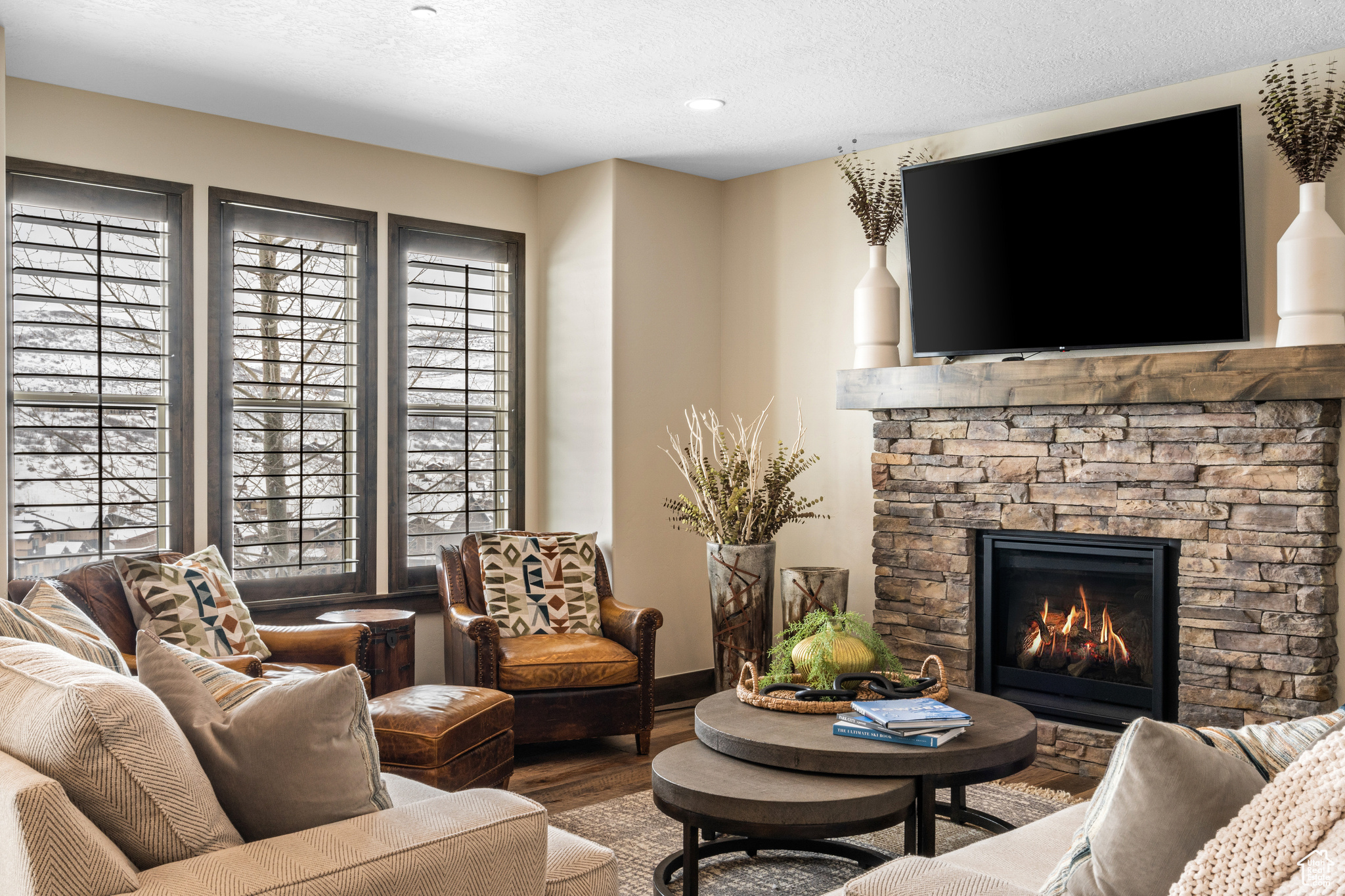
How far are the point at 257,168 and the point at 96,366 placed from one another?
3.49ft

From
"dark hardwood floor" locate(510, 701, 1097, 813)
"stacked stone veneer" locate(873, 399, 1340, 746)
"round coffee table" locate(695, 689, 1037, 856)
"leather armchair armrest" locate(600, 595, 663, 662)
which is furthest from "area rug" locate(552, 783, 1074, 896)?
"leather armchair armrest" locate(600, 595, 663, 662)

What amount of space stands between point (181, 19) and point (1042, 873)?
3.39 meters

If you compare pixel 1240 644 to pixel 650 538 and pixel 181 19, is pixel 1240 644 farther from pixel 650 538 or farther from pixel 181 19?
pixel 181 19

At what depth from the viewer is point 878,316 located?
4754 millimetres

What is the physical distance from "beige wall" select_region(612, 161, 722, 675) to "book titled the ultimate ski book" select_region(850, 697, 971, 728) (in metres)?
2.46

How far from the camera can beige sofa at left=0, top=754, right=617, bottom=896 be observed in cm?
136

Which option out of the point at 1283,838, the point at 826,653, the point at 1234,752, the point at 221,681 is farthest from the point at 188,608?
the point at 1283,838

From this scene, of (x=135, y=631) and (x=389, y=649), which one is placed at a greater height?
(x=135, y=631)

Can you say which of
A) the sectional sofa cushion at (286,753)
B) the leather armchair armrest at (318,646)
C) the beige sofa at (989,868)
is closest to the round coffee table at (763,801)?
the beige sofa at (989,868)

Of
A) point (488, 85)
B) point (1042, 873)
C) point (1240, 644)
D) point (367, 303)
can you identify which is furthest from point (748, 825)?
point (367, 303)

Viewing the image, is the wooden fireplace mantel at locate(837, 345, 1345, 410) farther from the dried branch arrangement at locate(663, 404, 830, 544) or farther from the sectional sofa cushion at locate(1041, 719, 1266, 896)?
the sectional sofa cushion at locate(1041, 719, 1266, 896)

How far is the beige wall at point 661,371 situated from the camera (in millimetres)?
5180

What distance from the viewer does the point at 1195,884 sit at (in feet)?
4.00

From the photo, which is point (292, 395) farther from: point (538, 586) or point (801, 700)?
point (801, 700)
